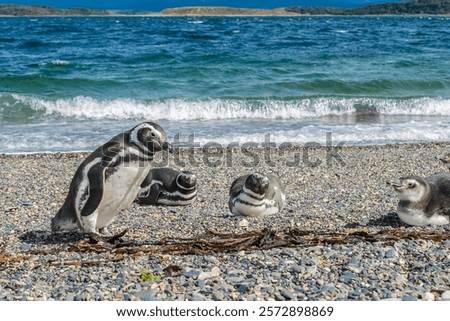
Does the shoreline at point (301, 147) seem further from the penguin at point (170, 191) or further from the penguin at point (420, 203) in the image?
the penguin at point (420, 203)

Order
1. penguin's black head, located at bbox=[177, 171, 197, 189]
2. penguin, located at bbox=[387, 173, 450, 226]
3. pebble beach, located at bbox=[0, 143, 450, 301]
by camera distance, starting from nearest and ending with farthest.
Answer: pebble beach, located at bbox=[0, 143, 450, 301] < penguin, located at bbox=[387, 173, 450, 226] < penguin's black head, located at bbox=[177, 171, 197, 189]

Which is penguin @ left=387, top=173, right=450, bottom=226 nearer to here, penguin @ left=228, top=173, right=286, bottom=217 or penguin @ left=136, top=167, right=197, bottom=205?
penguin @ left=228, top=173, right=286, bottom=217

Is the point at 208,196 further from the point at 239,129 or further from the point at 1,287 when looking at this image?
the point at 239,129

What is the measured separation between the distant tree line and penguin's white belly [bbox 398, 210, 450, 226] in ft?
366

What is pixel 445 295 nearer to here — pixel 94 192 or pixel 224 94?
pixel 94 192

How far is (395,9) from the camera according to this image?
383ft

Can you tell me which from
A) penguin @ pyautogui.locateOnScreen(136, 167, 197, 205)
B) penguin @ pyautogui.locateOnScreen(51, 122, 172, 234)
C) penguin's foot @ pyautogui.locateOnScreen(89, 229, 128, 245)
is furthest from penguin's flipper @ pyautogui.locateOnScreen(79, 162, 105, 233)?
penguin @ pyautogui.locateOnScreen(136, 167, 197, 205)

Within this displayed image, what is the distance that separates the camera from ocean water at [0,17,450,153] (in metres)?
14.9

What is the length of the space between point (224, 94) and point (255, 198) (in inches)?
497

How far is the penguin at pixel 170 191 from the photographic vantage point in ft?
26.6

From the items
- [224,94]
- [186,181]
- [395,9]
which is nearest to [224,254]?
[186,181]

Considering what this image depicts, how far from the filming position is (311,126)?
15914mm

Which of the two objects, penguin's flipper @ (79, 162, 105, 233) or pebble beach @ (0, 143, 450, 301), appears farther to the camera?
penguin's flipper @ (79, 162, 105, 233)
